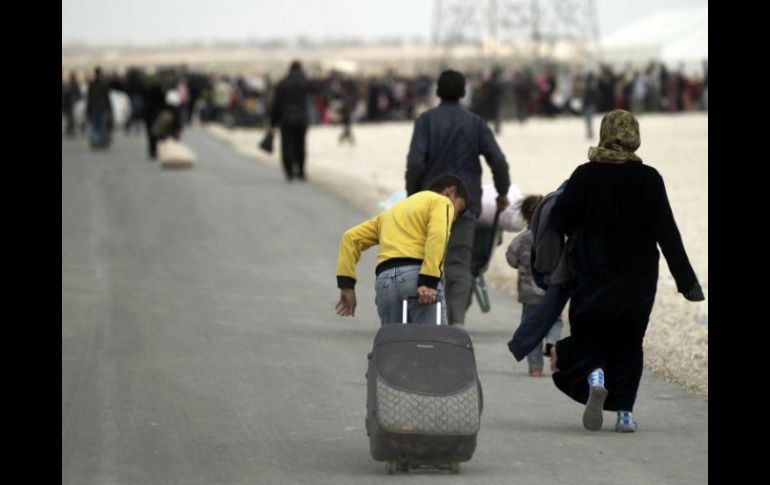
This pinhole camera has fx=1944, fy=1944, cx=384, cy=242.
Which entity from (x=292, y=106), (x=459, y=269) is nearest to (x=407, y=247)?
(x=459, y=269)

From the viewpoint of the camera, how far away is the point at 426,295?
893 cm

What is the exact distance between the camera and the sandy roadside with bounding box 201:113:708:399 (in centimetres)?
1276

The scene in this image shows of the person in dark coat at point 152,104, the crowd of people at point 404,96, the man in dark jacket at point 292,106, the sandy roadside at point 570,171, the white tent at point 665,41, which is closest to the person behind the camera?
the sandy roadside at point 570,171

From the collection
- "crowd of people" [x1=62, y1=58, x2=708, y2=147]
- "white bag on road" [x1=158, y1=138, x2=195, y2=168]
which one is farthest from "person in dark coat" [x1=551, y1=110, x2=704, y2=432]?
"crowd of people" [x1=62, y1=58, x2=708, y2=147]

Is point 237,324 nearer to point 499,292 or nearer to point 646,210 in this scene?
point 499,292

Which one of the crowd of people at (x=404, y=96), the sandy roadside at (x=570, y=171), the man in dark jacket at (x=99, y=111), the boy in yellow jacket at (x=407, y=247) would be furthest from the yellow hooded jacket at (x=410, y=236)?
the crowd of people at (x=404, y=96)

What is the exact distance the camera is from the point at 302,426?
31.3ft

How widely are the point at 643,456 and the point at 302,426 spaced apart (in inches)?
69.8

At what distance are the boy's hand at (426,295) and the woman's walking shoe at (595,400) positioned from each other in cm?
86

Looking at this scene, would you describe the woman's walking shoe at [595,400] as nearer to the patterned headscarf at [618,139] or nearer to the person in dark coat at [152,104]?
the patterned headscarf at [618,139]

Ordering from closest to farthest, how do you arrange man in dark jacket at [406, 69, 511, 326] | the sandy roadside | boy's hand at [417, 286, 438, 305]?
1. boy's hand at [417, 286, 438, 305]
2. man in dark jacket at [406, 69, 511, 326]
3. the sandy roadside

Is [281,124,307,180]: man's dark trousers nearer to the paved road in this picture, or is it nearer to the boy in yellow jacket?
the paved road

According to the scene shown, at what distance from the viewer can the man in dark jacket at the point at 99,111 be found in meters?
37.4
